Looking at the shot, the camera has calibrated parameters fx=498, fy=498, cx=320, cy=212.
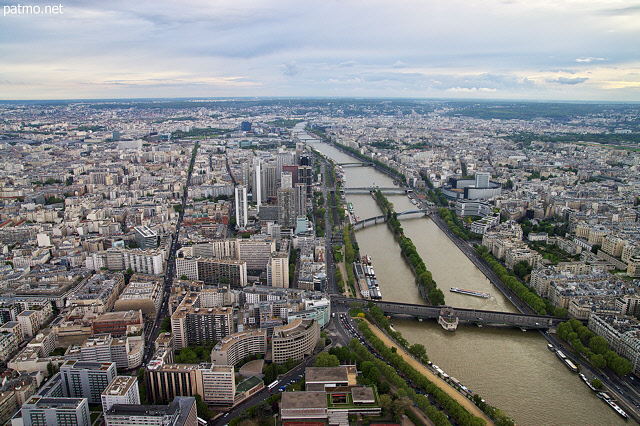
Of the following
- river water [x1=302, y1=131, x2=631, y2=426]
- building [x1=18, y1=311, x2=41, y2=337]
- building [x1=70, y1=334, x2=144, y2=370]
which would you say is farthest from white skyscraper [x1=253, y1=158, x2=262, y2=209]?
building [x1=70, y1=334, x2=144, y2=370]

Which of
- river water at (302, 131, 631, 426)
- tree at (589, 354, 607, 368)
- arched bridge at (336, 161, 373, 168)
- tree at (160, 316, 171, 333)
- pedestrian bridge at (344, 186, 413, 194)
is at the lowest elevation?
river water at (302, 131, 631, 426)

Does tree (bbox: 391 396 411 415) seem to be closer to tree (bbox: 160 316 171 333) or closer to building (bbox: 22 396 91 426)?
building (bbox: 22 396 91 426)

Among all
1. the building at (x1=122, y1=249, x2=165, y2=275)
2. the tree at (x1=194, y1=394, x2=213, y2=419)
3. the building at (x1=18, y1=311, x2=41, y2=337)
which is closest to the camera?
the tree at (x1=194, y1=394, x2=213, y2=419)

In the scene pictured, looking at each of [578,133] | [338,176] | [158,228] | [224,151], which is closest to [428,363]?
[158,228]

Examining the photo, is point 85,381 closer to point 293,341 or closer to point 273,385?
point 273,385

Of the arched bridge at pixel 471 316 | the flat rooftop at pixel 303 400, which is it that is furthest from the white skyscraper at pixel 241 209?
the flat rooftop at pixel 303 400

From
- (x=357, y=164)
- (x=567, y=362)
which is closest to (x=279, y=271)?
(x=567, y=362)
